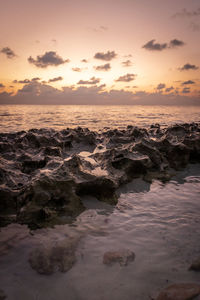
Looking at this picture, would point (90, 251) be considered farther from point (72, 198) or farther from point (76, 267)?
point (72, 198)

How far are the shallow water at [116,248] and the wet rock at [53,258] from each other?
0.07 m

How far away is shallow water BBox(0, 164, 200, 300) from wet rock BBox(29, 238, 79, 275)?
0.22ft

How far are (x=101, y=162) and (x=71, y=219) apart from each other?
8.49 ft

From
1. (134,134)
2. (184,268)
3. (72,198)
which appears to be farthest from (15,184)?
(134,134)

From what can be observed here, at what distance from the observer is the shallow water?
2125 mm

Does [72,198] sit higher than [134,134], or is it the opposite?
[134,134]

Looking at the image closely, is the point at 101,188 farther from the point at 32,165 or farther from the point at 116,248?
the point at 32,165

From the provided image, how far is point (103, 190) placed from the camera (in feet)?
14.0

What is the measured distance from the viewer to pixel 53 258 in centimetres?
248

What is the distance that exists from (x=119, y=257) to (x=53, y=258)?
2.70 ft

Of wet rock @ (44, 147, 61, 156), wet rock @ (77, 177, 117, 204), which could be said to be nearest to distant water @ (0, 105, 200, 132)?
wet rock @ (44, 147, 61, 156)

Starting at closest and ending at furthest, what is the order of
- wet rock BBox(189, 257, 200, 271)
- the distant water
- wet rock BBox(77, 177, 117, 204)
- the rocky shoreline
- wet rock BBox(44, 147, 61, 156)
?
wet rock BBox(189, 257, 200, 271)
the rocky shoreline
wet rock BBox(77, 177, 117, 204)
wet rock BBox(44, 147, 61, 156)
the distant water

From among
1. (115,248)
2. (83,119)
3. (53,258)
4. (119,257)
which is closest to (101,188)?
(115,248)

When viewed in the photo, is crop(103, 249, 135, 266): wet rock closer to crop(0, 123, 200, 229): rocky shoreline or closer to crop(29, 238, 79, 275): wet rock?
crop(29, 238, 79, 275): wet rock
